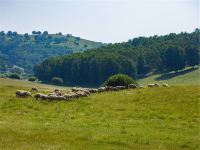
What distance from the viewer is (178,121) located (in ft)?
109

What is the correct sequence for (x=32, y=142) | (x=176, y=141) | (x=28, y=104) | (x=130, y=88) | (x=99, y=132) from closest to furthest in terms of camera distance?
1. (x=32, y=142)
2. (x=176, y=141)
3. (x=99, y=132)
4. (x=28, y=104)
5. (x=130, y=88)

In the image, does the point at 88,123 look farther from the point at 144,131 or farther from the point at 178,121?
the point at 178,121

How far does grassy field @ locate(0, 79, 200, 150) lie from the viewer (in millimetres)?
24562

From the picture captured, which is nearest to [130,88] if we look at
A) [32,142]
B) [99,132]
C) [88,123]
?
[88,123]

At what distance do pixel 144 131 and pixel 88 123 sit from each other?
494cm

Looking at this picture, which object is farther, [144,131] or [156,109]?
[156,109]

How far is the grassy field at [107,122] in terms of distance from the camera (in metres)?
24.6

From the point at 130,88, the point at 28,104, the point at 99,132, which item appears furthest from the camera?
the point at 130,88

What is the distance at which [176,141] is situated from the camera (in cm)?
2559

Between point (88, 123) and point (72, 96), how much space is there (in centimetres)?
1577

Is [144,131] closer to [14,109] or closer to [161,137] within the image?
[161,137]

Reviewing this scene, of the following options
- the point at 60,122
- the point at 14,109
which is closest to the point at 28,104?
the point at 14,109

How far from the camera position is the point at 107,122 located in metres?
31.7

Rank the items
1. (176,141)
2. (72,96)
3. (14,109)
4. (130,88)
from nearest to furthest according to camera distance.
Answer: (176,141) < (14,109) < (72,96) < (130,88)
